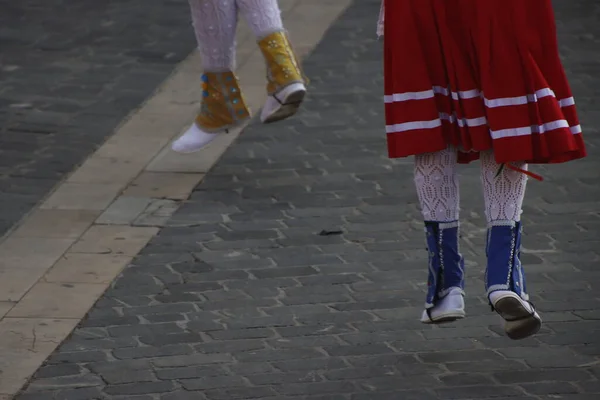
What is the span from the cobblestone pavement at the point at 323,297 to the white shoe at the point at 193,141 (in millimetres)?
166

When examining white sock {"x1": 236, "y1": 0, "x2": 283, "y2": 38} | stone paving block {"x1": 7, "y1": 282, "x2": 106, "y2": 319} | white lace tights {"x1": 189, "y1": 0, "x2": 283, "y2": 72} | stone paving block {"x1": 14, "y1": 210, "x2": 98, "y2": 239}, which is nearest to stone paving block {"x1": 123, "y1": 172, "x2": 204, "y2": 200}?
stone paving block {"x1": 14, "y1": 210, "x2": 98, "y2": 239}

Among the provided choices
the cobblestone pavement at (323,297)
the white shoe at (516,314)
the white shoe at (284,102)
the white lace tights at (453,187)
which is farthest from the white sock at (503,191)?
the white shoe at (284,102)

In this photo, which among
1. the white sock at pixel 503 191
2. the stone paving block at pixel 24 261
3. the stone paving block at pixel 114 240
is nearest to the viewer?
the white sock at pixel 503 191

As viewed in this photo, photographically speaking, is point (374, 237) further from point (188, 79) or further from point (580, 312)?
point (188, 79)

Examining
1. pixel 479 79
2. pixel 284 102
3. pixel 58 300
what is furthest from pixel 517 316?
pixel 284 102

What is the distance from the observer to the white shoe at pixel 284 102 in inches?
242

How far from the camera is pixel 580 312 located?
A: 15.5ft

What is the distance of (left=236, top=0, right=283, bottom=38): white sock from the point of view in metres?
6.20

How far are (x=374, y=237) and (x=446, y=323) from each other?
0.97 m

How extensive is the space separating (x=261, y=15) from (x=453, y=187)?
2209mm

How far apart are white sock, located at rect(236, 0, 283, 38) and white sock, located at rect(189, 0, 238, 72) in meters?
0.07

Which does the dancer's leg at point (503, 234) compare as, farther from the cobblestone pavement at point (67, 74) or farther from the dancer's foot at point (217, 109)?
the cobblestone pavement at point (67, 74)

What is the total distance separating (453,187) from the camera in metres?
4.26

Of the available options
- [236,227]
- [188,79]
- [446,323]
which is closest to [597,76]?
[188,79]
